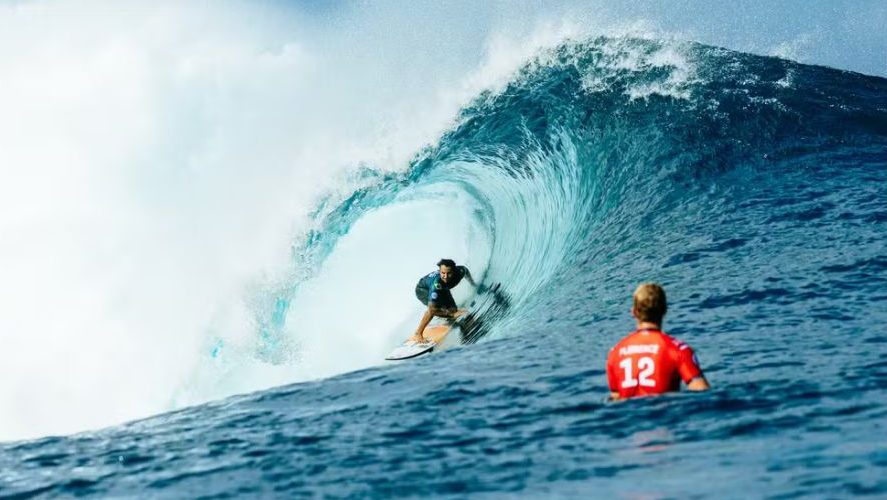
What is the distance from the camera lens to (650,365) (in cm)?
633

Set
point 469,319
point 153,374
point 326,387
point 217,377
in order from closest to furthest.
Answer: point 326,387, point 469,319, point 217,377, point 153,374

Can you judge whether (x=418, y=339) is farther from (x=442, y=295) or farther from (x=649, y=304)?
(x=649, y=304)

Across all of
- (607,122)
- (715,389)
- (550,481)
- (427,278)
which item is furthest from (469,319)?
(550,481)

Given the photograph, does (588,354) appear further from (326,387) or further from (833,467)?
(833,467)

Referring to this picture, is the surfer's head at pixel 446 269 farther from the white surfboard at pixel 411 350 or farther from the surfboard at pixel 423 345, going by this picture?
the white surfboard at pixel 411 350

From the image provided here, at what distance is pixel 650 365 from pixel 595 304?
4.38m

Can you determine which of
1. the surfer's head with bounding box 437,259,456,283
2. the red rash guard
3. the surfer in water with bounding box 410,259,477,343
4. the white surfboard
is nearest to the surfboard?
the white surfboard

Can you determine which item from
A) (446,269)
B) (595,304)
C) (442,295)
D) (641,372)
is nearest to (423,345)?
(442,295)

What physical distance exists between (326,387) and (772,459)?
13.7 feet

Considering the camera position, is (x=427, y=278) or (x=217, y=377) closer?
(x=427, y=278)

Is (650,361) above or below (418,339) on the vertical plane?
below

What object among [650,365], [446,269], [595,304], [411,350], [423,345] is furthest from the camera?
[446,269]

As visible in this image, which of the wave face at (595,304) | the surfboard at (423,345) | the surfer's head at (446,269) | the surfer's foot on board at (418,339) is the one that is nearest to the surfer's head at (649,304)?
the wave face at (595,304)

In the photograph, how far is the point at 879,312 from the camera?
833 cm
